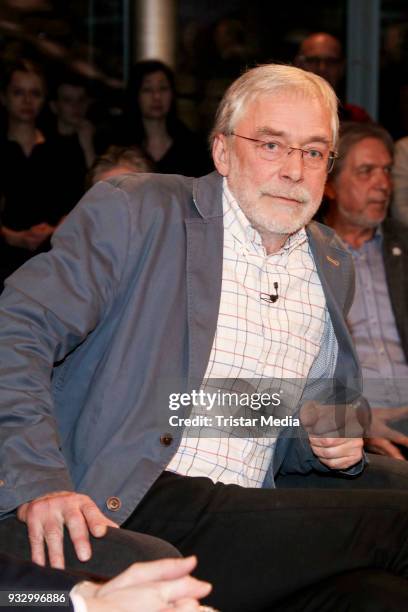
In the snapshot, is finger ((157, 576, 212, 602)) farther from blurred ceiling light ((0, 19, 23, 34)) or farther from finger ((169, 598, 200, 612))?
blurred ceiling light ((0, 19, 23, 34))

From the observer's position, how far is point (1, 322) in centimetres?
189

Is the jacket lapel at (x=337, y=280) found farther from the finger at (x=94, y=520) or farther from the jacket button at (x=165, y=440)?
the finger at (x=94, y=520)

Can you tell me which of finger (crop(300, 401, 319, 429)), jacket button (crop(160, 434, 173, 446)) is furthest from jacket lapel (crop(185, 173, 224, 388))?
finger (crop(300, 401, 319, 429))

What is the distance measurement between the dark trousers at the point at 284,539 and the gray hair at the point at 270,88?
83 cm

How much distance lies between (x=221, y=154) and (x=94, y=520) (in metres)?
0.99

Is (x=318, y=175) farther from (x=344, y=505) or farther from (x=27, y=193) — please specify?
(x=27, y=193)

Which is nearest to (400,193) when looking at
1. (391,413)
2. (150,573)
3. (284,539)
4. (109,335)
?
(391,413)

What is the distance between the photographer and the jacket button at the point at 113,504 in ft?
6.20

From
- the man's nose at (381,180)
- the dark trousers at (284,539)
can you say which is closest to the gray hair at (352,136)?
the man's nose at (381,180)

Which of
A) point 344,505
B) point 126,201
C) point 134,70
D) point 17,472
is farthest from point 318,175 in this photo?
point 134,70

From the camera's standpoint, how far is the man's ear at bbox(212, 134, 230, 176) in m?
2.31

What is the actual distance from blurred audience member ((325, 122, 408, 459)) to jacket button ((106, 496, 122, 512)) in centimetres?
143

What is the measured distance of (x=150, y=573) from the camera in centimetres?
121

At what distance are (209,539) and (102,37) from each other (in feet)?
14.3
